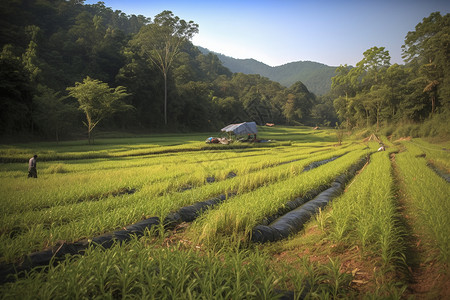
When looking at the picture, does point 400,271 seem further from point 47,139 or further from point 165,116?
point 165,116

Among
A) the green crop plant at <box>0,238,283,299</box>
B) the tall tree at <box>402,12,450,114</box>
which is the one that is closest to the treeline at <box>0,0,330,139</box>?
the green crop plant at <box>0,238,283,299</box>

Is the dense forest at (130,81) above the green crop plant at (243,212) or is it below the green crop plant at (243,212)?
above

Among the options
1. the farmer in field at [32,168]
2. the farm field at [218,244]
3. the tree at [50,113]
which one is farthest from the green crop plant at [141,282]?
the tree at [50,113]

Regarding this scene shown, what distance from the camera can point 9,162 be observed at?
11.6 metres

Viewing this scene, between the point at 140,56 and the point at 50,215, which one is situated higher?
the point at 140,56

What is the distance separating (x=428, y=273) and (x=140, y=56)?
42920 millimetres

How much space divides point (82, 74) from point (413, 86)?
4881 cm

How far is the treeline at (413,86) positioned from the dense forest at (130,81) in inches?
5.6

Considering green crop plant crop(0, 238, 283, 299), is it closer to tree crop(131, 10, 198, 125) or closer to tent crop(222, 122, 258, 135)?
tent crop(222, 122, 258, 135)

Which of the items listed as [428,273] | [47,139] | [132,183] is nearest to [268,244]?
[428,273]

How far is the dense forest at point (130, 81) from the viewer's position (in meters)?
20.2

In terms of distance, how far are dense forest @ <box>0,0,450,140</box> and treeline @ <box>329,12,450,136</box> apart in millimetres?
141

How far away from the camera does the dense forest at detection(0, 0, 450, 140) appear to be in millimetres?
20234

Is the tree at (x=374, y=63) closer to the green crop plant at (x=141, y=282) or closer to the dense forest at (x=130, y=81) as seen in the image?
the dense forest at (x=130, y=81)
